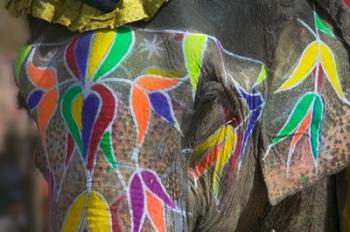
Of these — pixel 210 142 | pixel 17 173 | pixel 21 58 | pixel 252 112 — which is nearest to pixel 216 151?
pixel 210 142

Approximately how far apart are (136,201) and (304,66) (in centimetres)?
62

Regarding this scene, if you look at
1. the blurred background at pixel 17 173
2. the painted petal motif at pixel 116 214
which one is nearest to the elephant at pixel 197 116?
the painted petal motif at pixel 116 214

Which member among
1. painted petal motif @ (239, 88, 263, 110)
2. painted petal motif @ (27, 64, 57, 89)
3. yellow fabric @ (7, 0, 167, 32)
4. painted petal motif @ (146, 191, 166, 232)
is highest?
yellow fabric @ (7, 0, 167, 32)

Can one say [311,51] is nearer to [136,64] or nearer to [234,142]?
[234,142]

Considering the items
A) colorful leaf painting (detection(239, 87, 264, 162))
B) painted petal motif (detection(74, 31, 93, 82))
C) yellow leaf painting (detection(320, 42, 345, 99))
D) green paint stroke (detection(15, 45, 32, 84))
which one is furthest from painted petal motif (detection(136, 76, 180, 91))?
yellow leaf painting (detection(320, 42, 345, 99))

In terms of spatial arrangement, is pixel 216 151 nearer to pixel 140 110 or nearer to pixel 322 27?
pixel 140 110

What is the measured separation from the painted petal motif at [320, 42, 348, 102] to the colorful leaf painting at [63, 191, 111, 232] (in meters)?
0.73

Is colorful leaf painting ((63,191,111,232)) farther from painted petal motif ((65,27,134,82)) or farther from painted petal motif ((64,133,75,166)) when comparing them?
painted petal motif ((65,27,134,82))

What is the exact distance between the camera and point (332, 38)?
292 cm

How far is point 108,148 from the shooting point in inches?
97.4

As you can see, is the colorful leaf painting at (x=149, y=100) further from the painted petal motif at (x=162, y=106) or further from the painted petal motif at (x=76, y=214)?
the painted petal motif at (x=76, y=214)

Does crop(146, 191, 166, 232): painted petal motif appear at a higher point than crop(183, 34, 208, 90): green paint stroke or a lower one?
lower

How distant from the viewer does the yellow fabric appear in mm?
2607

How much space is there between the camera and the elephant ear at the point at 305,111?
283 cm
